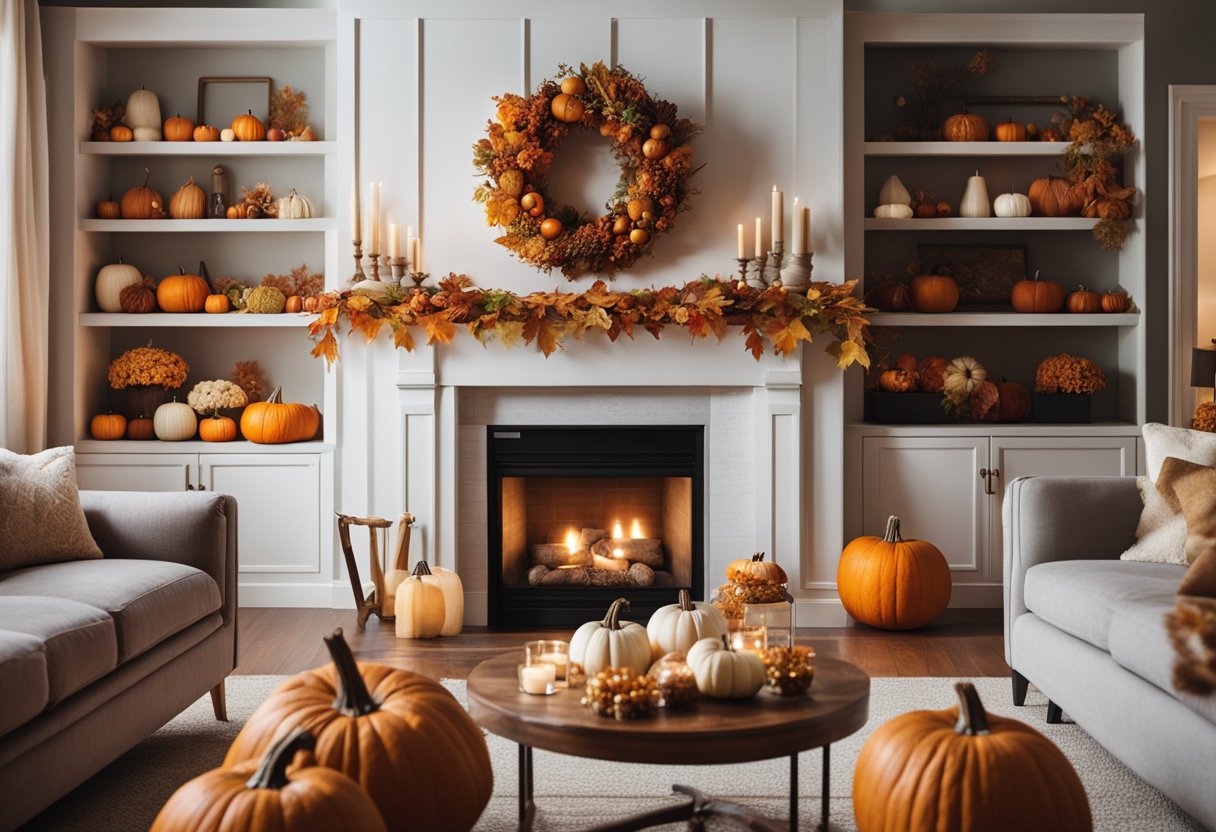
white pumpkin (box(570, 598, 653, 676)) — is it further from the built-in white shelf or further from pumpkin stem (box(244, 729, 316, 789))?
the built-in white shelf

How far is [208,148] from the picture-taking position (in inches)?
184

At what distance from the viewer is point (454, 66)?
4.40 m

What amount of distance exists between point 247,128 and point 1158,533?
3.85 meters

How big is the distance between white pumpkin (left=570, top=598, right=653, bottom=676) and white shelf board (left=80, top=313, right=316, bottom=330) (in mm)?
2890

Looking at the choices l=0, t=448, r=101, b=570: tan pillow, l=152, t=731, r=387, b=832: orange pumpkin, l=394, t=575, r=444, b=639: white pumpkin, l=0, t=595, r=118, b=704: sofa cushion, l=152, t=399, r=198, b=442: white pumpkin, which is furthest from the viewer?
l=152, t=399, r=198, b=442: white pumpkin

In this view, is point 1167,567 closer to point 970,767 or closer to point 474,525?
point 970,767

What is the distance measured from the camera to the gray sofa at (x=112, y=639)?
2197 mm

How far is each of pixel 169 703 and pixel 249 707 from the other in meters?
0.47

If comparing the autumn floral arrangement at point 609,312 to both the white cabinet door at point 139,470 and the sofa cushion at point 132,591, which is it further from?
the sofa cushion at point 132,591

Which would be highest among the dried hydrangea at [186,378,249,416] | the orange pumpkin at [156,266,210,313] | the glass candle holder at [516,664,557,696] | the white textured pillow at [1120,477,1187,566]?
the orange pumpkin at [156,266,210,313]

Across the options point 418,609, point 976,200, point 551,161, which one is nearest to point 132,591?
point 418,609

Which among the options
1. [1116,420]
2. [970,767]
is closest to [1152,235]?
[1116,420]

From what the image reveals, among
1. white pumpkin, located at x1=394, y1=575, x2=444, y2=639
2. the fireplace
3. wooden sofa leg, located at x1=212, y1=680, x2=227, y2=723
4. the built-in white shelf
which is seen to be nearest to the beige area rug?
wooden sofa leg, located at x1=212, y1=680, x2=227, y2=723

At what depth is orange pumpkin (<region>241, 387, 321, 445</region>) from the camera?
15.1 ft
